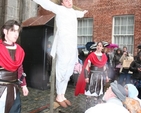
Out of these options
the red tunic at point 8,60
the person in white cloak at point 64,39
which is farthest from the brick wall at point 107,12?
the red tunic at point 8,60

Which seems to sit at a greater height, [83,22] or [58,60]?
[83,22]

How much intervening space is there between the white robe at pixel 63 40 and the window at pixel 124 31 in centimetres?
712

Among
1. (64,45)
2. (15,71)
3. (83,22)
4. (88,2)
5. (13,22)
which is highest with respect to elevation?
(88,2)

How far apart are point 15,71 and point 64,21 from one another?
880mm

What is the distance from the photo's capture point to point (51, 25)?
237 inches

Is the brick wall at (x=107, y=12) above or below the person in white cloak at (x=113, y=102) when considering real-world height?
above

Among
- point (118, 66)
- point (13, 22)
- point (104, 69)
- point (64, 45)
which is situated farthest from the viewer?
point (118, 66)

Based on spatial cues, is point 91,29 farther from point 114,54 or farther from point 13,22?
point 13,22

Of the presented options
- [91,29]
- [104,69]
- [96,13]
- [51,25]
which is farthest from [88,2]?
[104,69]

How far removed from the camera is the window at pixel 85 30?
33.0ft

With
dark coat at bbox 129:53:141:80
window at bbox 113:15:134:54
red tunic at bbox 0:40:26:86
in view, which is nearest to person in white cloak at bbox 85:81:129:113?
red tunic at bbox 0:40:26:86

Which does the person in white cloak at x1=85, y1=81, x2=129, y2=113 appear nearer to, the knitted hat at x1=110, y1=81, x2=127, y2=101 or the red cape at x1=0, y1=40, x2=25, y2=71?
the knitted hat at x1=110, y1=81, x2=127, y2=101

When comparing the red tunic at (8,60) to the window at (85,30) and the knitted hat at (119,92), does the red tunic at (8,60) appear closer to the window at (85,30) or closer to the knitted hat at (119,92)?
the knitted hat at (119,92)

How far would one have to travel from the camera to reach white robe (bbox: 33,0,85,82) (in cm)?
255
